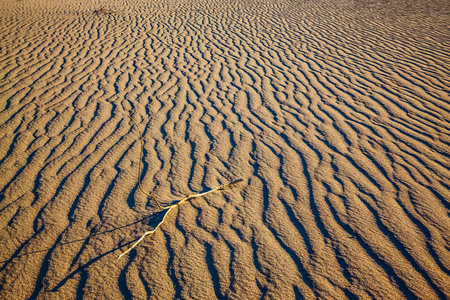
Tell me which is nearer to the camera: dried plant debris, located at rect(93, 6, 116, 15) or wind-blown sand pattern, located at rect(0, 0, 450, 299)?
wind-blown sand pattern, located at rect(0, 0, 450, 299)

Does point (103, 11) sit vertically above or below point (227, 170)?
above

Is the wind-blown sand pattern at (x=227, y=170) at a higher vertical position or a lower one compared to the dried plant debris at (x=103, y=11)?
lower

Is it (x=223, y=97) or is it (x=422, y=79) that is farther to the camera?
(x=422, y=79)

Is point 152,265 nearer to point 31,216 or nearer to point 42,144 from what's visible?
point 31,216

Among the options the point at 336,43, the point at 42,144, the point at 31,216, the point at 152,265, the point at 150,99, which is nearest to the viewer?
the point at 152,265

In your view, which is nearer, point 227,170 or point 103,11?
point 227,170

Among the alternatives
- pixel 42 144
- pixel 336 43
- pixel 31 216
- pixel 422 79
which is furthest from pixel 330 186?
pixel 336 43

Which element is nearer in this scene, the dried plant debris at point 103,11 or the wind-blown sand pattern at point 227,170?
the wind-blown sand pattern at point 227,170

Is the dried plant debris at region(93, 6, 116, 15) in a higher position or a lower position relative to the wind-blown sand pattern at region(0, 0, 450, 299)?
higher
